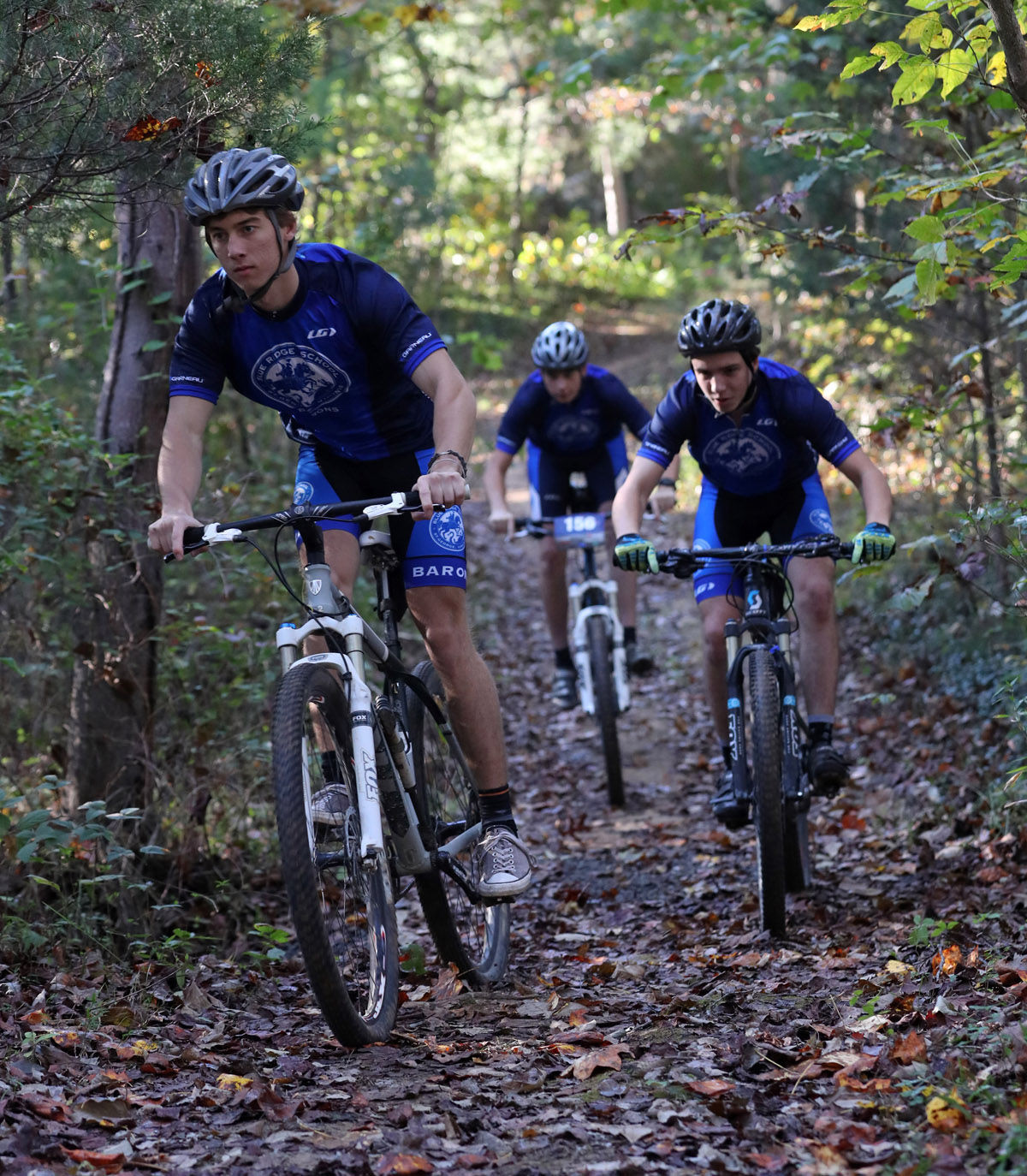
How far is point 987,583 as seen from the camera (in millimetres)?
8281

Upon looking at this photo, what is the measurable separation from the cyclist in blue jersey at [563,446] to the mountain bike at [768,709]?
9.44ft

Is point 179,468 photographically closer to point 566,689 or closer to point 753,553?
point 753,553

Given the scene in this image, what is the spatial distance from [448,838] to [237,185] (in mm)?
2417

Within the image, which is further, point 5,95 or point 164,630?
point 164,630

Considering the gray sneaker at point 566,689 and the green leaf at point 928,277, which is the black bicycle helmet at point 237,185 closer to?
the green leaf at point 928,277

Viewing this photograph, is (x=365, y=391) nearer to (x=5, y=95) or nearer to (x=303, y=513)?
(x=303, y=513)

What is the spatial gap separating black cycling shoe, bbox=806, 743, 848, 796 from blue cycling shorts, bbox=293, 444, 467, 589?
75.5 inches

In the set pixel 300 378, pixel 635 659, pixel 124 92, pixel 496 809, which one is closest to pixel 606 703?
pixel 635 659

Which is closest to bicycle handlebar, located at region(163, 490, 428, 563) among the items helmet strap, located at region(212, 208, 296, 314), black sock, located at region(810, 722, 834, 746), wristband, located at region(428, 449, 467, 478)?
wristband, located at region(428, 449, 467, 478)

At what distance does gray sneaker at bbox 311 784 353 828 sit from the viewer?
3.58 metres

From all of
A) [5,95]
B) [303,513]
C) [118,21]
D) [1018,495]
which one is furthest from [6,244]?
[1018,495]

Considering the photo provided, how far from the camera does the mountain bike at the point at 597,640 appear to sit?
753 cm

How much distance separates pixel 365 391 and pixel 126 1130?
2521mm

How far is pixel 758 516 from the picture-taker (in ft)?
19.3
